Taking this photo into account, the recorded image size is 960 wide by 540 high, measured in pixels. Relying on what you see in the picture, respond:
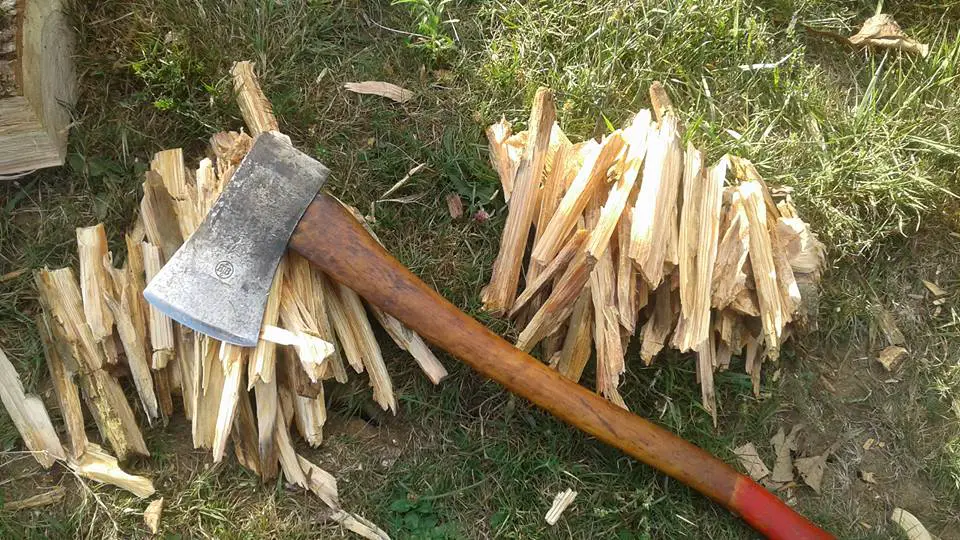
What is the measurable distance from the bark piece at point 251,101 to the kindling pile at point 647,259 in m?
1.06

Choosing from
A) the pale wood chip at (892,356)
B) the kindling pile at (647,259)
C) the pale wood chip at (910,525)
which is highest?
the kindling pile at (647,259)

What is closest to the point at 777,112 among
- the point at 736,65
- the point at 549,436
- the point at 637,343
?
the point at 736,65

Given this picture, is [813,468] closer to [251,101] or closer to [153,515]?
[153,515]

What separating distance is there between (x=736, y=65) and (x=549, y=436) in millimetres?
2089

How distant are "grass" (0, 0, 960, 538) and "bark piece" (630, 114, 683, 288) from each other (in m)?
0.44

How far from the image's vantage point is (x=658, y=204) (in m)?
3.01

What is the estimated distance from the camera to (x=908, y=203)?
3670 millimetres

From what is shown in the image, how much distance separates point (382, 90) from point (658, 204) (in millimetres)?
1465

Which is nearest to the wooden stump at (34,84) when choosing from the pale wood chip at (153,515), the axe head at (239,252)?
the axe head at (239,252)

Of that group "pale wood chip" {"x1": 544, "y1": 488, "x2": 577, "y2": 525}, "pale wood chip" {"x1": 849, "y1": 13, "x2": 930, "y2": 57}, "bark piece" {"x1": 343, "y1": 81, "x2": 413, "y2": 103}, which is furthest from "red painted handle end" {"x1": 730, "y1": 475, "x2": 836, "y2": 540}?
"pale wood chip" {"x1": 849, "y1": 13, "x2": 930, "y2": 57}

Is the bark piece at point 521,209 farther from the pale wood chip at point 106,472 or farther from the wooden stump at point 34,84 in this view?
the wooden stump at point 34,84

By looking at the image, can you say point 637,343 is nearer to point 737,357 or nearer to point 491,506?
point 737,357

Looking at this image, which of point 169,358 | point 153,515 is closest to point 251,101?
point 169,358

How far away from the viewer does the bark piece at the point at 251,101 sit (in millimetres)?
3273
